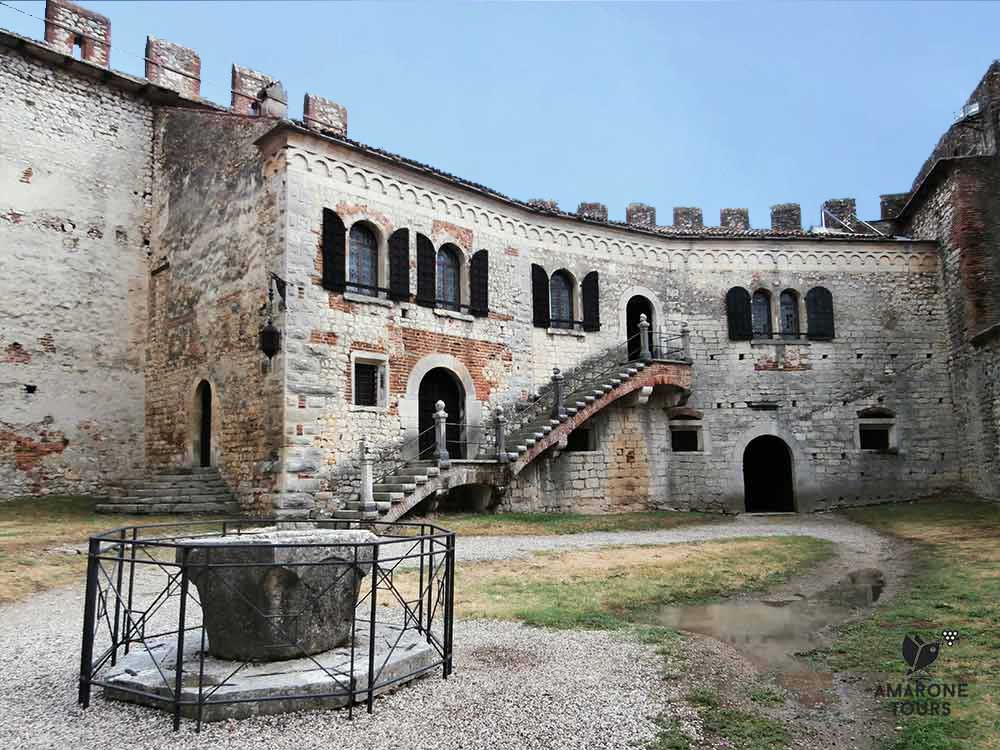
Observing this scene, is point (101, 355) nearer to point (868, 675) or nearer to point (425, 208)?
point (425, 208)

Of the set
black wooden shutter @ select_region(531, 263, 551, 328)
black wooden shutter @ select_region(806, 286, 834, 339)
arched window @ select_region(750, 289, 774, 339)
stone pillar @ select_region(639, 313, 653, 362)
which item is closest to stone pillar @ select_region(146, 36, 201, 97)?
black wooden shutter @ select_region(531, 263, 551, 328)

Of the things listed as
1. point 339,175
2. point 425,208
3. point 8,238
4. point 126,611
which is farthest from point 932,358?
point 8,238

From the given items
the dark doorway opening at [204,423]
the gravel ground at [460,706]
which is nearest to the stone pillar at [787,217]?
the dark doorway opening at [204,423]

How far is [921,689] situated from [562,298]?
16279mm

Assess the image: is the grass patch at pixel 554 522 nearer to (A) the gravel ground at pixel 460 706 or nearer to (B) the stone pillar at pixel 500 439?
(B) the stone pillar at pixel 500 439

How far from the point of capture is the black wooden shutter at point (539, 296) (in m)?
20.3

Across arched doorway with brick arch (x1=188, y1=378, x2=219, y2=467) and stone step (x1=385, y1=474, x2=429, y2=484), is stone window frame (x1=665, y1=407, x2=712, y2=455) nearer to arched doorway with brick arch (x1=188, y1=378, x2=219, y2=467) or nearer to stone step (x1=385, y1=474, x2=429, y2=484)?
stone step (x1=385, y1=474, x2=429, y2=484)

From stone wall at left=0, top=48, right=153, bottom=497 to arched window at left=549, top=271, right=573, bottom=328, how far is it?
35.5 ft

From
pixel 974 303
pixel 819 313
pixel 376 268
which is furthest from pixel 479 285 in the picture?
pixel 974 303

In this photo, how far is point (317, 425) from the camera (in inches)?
607

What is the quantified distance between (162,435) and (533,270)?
1034 centimetres

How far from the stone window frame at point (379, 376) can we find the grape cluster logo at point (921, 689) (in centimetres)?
1176

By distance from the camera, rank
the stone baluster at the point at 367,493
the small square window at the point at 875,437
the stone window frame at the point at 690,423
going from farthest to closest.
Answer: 1. the small square window at the point at 875,437
2. the stone window frame at the point at 690,423
3. the stone baluster at the point at 367,493

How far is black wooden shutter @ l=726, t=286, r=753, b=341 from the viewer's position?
2222 cm
